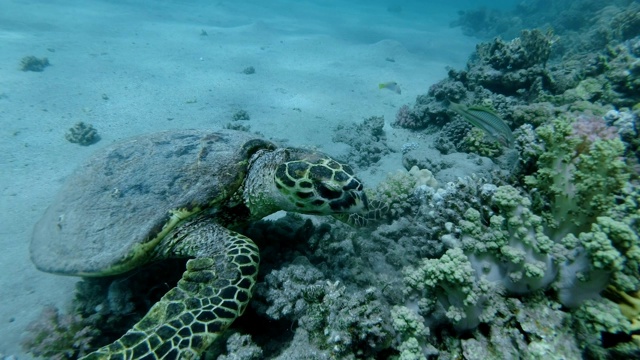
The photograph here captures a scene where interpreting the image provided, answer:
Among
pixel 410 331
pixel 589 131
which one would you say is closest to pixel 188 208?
pixel 410 331

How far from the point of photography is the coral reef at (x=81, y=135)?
20.6 feet


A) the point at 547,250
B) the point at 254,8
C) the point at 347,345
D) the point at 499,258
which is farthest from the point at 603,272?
the point at 254,8

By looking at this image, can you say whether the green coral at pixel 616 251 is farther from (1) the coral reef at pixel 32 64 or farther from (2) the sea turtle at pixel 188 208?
(1) the coral reef at pixel 32 64

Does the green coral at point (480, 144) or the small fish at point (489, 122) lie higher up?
the small fish at point (489, 122)

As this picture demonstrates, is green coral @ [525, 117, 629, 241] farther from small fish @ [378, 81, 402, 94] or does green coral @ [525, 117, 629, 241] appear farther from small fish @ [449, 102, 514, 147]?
small fish @ [378, 81, 402, 94]

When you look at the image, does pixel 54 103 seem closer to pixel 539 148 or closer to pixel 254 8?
pixel 539 148

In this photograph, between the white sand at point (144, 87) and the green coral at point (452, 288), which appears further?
the white sand at point (144, 87)

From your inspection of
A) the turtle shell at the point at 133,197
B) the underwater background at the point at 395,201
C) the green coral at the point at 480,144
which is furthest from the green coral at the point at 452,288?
the green coral at the point at 480,144

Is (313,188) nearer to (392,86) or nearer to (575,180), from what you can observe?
(575,180)

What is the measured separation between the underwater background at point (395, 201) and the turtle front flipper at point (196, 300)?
20 cm

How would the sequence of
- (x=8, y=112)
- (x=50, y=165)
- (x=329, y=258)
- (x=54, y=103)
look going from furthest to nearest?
1. (x=54, y=103)
2. (x=8, y=112)
3. (x=50, y=165)
4. (x=329, y=258)

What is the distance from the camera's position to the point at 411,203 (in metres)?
3.70

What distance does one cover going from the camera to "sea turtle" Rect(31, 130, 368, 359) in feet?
7.62

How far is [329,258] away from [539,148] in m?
2.01
